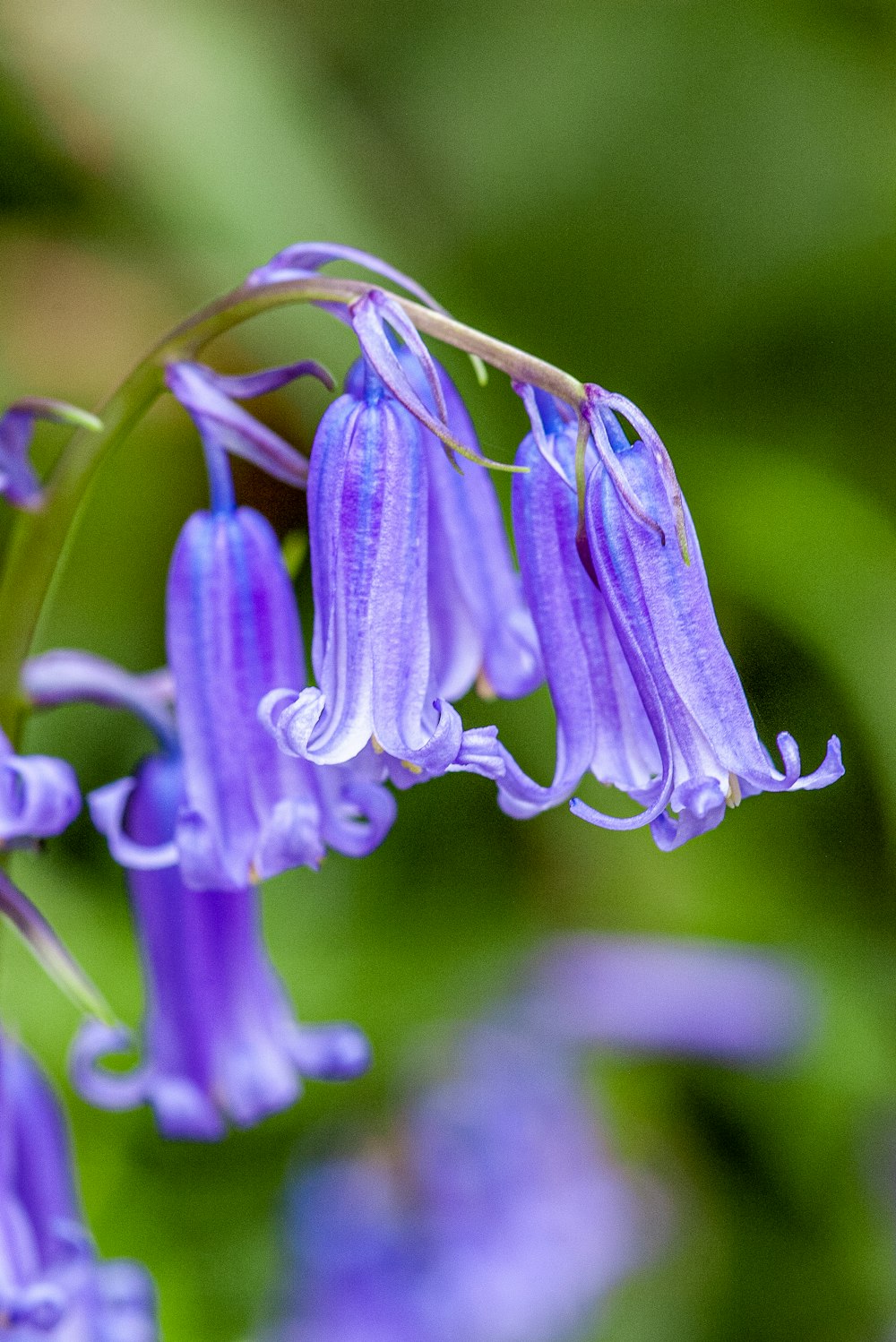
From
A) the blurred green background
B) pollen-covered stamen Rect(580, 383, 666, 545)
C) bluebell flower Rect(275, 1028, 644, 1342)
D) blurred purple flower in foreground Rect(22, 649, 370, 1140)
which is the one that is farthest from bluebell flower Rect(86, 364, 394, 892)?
bluebell flower Rect(275, 1028, 644, 1342)

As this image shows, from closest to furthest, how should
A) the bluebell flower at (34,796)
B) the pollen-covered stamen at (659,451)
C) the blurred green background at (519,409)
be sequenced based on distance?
1. the pollen-covered stamen at (659,451)
2. the bluebell flower at (34,796)
3. the blurred green background at (519,409)

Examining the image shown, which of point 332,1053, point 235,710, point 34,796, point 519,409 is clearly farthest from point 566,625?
point 519,409

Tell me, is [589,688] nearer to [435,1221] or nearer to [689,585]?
[689,585]

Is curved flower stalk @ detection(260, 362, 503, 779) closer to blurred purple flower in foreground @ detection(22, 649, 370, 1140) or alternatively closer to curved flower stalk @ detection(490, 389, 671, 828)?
curved flower stalk @ detection(490, 389, 671, 828)

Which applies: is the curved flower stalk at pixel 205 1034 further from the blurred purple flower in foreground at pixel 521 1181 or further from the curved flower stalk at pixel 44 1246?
the blurred purple flower in foreground at pixel 521 1181

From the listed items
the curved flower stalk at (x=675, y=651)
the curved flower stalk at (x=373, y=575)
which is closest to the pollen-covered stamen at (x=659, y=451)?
the curved flower stalk at (x=675, y=651)

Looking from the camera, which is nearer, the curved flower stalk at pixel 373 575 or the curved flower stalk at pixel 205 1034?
the curved flower stalk at pixel 373 575
